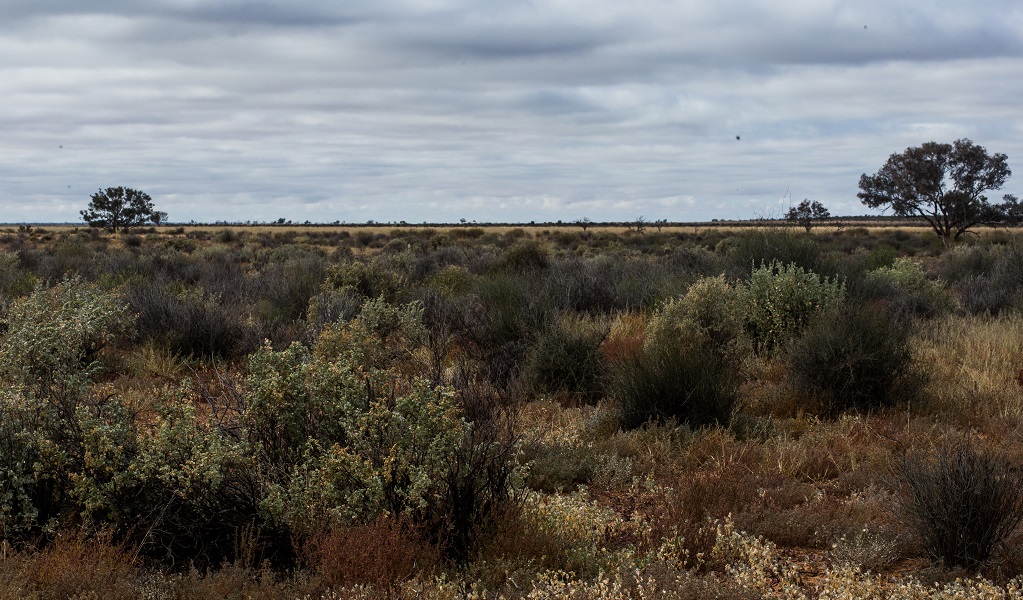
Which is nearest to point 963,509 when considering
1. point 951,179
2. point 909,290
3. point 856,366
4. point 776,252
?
point 856,366

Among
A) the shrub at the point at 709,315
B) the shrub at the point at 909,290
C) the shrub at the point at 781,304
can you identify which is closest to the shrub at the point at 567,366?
the shrub at the point at 709,315

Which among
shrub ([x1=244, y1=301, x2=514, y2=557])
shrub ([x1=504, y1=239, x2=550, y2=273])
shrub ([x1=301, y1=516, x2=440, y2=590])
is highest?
shrub ([x1=504, y1=239, x2=550, y2=273])

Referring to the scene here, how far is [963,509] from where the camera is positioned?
487 centimetres

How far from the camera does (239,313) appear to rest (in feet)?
44.7

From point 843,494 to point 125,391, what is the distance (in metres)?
7.30

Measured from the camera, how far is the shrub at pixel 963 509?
16.0ft

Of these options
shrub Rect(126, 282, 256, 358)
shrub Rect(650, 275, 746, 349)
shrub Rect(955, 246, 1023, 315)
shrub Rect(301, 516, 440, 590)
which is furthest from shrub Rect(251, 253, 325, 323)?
shrub Rect(955, 246, 1023, 315)

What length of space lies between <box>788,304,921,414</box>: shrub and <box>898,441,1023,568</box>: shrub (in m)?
3.36

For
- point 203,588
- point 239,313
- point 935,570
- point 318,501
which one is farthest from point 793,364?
point 239,313

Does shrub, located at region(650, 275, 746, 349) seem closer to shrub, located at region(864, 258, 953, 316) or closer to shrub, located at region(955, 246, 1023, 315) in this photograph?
shrub, located at region(864, 258, 953, 316)

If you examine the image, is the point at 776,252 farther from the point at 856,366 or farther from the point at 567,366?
the point at 567,366

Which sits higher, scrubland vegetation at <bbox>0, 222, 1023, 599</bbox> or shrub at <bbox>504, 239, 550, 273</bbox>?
shrub at <bbox>504, 239, 550, 273</bbox>

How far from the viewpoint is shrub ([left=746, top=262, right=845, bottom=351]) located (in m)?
11.0

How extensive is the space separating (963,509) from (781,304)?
253 inches
